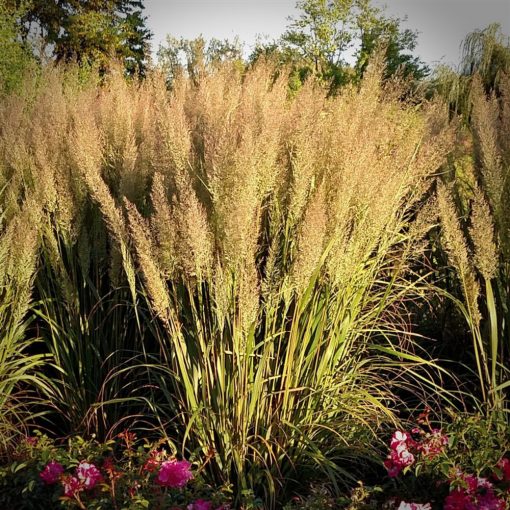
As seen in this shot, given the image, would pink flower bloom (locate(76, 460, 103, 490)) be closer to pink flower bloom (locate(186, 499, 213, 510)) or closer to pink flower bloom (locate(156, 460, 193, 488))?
pink flower bloom (locate(156, 460, 193, 488))

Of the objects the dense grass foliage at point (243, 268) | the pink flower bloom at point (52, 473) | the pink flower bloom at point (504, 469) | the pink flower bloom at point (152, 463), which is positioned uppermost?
the dense grass foliage at point (243, 268)

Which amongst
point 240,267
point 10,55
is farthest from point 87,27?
point 240,267

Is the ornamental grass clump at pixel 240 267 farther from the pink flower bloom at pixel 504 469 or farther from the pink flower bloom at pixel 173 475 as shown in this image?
the pink flower bloom at pixel 504 469

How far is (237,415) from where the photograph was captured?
220 centimetres

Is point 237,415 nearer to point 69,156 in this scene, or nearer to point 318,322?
point 318,322

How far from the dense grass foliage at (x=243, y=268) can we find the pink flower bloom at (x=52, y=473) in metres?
0.30

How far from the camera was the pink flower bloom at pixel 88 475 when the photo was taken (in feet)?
6.75

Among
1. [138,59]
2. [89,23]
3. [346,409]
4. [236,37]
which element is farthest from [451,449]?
[138,59]

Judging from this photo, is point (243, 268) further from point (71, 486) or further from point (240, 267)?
point (71, 486)

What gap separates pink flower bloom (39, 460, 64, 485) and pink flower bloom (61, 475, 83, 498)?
109mm

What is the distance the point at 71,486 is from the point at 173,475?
33 centimetres

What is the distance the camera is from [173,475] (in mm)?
1996

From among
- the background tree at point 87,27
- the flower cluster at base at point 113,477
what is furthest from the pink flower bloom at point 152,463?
the background tree at point 87,27

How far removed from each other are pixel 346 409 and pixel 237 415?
0.42 m
